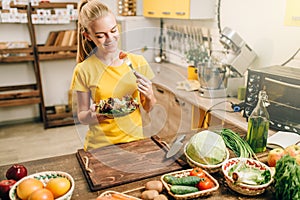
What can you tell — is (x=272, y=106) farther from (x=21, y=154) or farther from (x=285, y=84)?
(x=21, y=154)

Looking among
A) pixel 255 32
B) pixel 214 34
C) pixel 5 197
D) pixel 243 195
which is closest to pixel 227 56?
pixel 255 32

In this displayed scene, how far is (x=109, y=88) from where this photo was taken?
1.40 meters

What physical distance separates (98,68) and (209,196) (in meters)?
0.80

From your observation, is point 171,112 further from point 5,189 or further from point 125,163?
point 5,189

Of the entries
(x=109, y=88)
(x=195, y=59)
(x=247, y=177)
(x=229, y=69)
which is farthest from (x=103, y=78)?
(x=195, y=59)

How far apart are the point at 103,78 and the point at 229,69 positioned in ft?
4.38

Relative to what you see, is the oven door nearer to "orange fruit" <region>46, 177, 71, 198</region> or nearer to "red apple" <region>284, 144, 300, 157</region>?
"red apple" <region>284, 144, 300, 157</region>

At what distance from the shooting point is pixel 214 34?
2.87 m

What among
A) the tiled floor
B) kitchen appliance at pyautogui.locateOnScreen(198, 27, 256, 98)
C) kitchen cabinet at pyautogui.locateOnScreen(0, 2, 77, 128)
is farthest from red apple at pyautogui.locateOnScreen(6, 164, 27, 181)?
kitchen cabinet at pyautogui.locateOnScreen(0, 2, 77, 128)

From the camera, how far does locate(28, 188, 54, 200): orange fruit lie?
914 millimetres

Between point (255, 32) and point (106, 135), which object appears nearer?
point (106, 135)

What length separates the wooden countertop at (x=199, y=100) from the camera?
1.94 metres

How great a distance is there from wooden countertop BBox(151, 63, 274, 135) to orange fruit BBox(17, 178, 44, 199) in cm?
120

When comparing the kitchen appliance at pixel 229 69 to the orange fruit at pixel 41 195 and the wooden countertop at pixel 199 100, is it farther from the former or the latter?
the orange fruit at pixel 41 195
